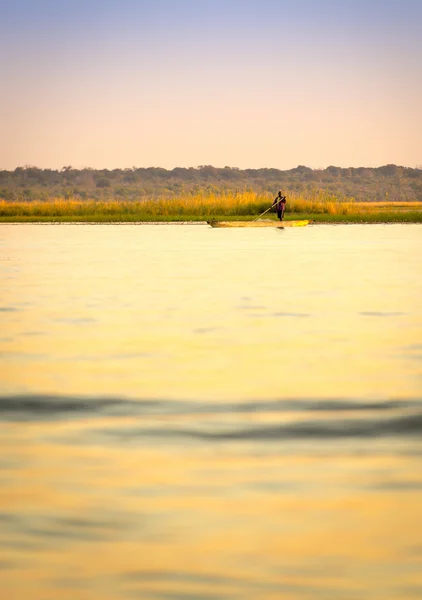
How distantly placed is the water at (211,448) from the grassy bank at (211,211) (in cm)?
3535

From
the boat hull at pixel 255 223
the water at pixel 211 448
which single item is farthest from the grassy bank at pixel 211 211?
the water at pixel 211 448

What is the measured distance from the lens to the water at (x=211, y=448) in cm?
453

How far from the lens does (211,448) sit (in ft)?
22.2

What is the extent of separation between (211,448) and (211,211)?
4734cm

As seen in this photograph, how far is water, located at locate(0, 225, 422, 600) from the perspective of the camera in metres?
4.53

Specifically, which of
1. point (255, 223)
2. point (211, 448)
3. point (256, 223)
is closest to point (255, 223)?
point (255, 223)

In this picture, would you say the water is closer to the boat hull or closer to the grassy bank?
the boat hull

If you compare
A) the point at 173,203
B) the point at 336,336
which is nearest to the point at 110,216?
the point at 173,203

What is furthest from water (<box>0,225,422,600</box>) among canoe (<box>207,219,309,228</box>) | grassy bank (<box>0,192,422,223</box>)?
grassy bank (<box>0,192,422,223</box>)

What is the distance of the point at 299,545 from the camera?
4.82 metres

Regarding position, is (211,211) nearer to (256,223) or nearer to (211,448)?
(256,223)

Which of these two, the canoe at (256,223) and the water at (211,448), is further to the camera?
the canoe at (256,223)

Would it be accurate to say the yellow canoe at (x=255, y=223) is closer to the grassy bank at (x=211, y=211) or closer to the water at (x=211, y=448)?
the grassy bank at (x=211, y=211)

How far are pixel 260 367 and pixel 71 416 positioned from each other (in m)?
2.47
